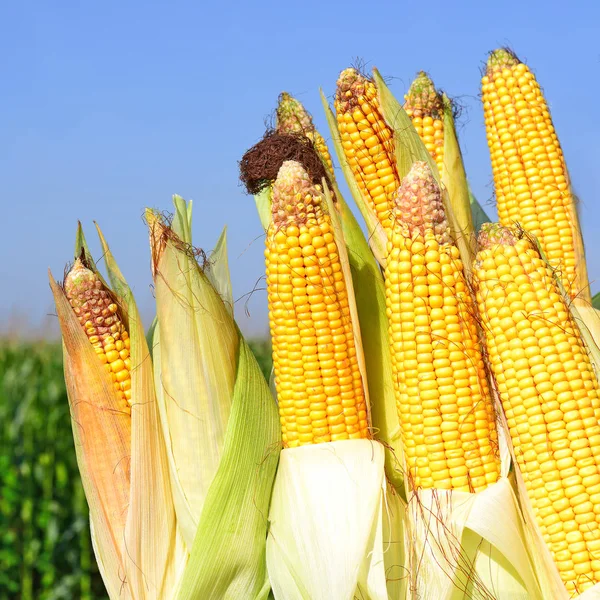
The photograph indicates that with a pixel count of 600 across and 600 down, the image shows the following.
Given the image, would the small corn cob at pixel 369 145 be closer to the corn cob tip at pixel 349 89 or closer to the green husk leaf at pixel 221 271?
the corn cob tip at pixel 349 89

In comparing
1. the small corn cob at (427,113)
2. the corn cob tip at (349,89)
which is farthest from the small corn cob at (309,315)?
the small corn cob at (427,113)

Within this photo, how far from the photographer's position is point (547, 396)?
1.99m

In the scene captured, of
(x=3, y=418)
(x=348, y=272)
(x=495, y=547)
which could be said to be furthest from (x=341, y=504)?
(x=3, y=418)

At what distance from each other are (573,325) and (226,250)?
1246 mm

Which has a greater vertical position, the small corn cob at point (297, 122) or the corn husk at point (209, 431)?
the small corn cob at point (297, 122)

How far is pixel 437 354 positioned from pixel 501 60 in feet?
4.99

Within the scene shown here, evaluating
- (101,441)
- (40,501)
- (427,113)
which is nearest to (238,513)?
(101,441)

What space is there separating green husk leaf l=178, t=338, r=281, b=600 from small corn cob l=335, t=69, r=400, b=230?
84 cm

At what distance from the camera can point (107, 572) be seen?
2479 millimetres

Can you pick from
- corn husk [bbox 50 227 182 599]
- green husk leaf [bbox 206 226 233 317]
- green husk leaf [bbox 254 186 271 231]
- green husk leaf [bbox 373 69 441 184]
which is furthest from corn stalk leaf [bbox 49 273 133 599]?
green husk leaf [bbox 373 69 441 184]

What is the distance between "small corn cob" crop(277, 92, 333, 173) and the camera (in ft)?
8.80

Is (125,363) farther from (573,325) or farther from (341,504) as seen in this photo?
(573,325)

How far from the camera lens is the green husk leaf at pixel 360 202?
2.48 meters

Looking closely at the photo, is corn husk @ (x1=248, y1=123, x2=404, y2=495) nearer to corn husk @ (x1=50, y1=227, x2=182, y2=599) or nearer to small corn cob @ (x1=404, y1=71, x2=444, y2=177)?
small corn cob @ (x1=404, y1=71, x2=444, y2=177)
